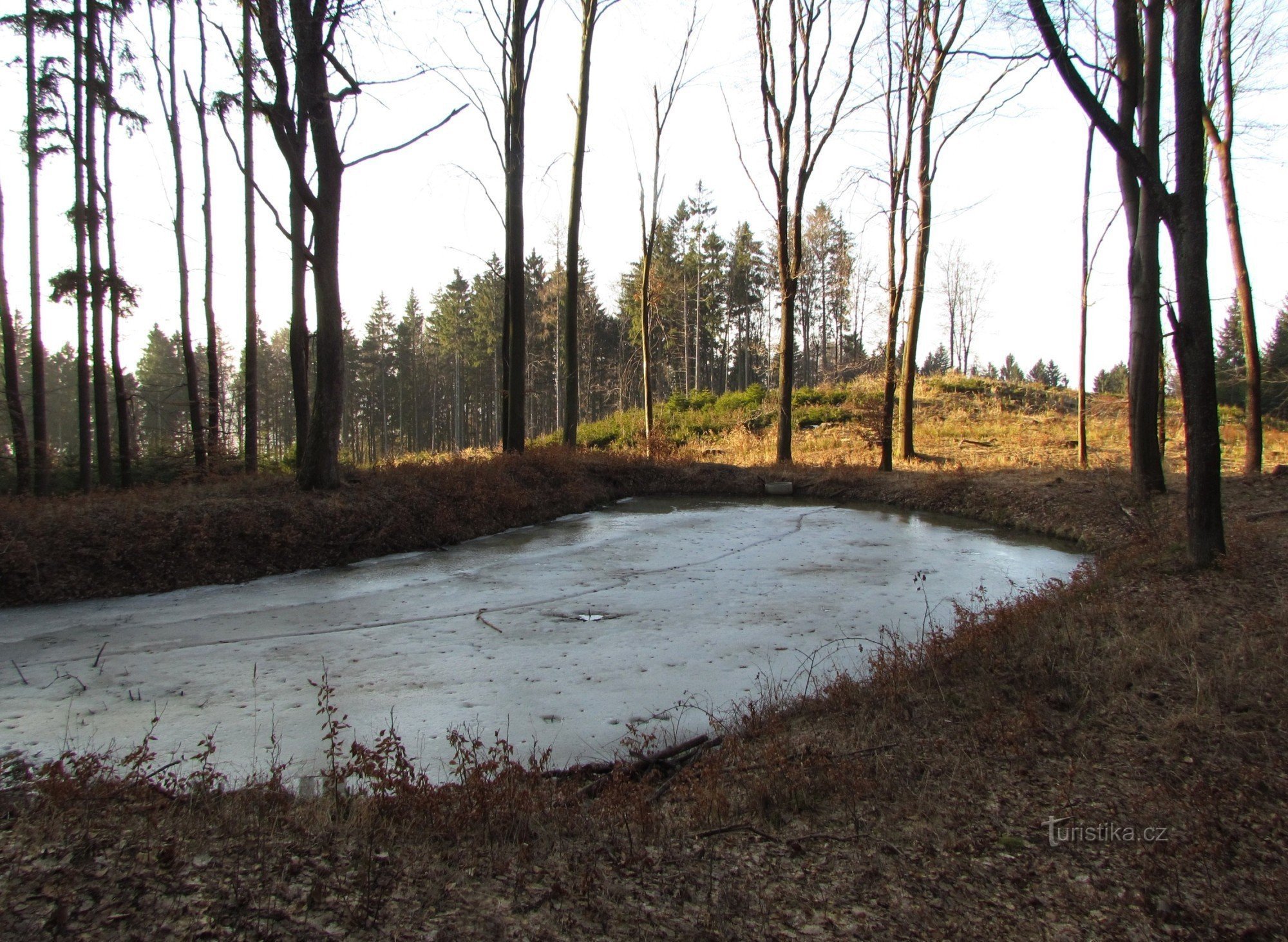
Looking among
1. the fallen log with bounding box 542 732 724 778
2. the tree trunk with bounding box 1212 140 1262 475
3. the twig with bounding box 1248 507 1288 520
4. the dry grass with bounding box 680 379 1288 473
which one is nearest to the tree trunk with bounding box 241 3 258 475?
the dry grass with bounding box 680 379 1288 473

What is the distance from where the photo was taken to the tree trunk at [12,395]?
16281mm

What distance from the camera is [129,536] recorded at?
884 centimetres

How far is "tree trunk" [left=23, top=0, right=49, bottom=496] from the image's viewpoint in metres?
16.4

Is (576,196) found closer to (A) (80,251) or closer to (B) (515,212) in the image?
(B) (515,212)

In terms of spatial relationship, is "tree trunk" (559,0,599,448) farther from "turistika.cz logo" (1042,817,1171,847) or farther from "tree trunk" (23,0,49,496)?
"turistika.cz logo" (1042,817,1171,847)

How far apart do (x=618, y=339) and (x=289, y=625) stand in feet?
166

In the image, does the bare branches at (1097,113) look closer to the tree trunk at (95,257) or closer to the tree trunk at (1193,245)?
the tree trunk at (1193,245)

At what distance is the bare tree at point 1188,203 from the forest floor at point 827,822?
5.07 ft

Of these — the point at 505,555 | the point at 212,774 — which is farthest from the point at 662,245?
the point at 212,774

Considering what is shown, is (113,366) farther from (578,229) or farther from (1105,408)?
(1105,408)

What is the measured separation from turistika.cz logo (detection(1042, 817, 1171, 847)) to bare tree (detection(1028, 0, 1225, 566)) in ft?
14.7

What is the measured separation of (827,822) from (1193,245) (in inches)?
238

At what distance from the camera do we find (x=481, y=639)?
678 cm

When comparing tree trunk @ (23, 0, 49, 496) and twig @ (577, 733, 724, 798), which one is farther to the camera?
tree trunk @ (23, 0, 49, 496)
